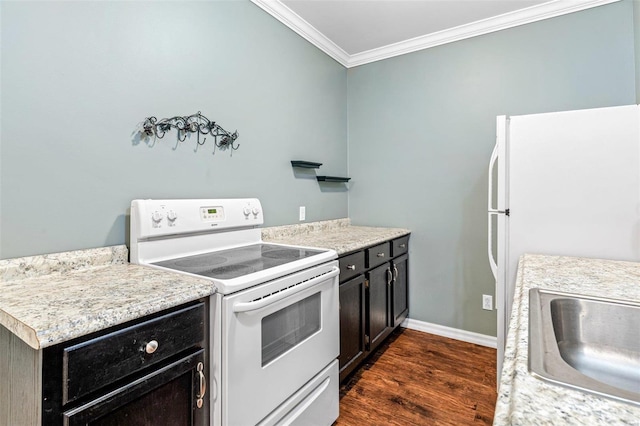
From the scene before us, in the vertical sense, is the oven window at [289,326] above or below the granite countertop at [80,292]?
below

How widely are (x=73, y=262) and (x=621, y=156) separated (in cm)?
245

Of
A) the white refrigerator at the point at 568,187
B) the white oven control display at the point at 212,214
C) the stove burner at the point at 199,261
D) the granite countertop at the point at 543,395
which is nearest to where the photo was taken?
the granite countertop at the point at 543,395

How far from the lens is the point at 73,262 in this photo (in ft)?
4.17

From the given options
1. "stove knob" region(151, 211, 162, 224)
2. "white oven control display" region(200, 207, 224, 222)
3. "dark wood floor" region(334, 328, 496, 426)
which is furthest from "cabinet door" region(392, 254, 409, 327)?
"stove knob" region(151, 211, 162, 224)

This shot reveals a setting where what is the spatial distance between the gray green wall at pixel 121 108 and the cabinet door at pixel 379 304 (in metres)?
0.80

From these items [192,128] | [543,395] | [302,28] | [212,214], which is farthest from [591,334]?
[302,28]

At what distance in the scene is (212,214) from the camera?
173cm

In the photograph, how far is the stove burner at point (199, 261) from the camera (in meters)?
1.41

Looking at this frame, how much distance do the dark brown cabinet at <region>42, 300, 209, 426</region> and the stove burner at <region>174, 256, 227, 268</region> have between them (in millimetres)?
369

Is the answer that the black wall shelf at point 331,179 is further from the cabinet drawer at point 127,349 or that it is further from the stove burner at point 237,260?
the cabinet drawer at point 127,349

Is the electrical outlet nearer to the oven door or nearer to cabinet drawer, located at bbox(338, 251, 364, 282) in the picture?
cabinet drawer, located at bbox(338, 251, 364, 282)

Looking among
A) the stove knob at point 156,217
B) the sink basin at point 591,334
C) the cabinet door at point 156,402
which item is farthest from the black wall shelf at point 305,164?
the sink basin at point 591,334

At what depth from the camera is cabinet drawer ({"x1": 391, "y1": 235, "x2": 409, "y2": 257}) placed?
259 cm

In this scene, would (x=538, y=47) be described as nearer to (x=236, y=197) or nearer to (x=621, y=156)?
(x=621, y=156)
